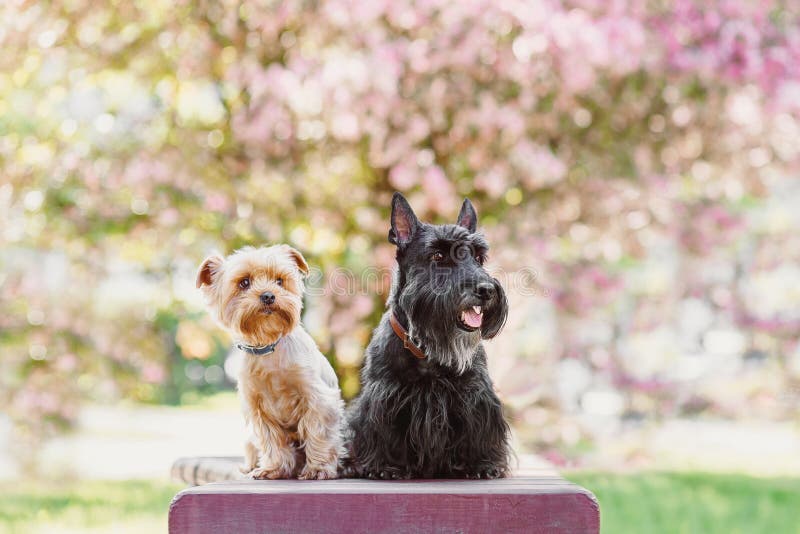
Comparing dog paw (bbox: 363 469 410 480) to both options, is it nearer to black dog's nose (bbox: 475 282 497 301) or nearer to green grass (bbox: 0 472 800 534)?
black dog's nose (bbox: 475 282 497 301)

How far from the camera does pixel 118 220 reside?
20.5ft

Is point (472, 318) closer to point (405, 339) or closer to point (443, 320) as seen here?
point (443, 320)

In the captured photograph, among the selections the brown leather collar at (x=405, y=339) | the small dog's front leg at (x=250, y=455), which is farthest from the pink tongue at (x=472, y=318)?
the small dog's front leg at (x=250, y=455)

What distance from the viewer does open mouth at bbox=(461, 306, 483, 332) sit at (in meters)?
2.74

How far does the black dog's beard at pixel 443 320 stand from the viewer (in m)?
2.72

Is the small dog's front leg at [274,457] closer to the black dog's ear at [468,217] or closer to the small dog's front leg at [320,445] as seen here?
the small dog's front leg at [320,445]

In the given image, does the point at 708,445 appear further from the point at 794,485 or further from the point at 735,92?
the point at 735,92

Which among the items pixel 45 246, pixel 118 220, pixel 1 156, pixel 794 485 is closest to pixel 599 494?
pixel 794 485

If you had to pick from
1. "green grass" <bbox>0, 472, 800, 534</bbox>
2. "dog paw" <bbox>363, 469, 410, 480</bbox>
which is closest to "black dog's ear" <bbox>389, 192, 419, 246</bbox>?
"dog paw" <bbox>363, 469, 410, 480</bbox>

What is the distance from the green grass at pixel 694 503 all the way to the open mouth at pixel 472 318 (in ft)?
11.3

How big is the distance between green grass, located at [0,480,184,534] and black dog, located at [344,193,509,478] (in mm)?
3376

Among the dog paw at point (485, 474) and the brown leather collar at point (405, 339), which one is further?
the dog paw at point (485, 474)

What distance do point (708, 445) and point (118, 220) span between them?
7448 millimetres

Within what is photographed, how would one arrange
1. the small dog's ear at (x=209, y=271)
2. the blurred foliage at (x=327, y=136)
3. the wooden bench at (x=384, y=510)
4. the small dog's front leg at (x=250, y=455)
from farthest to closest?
the blurred foliage at (x=327, y=136) → the small dog's front leg at (x=250, y=455) → the small dog's ear at (x=209, y=271) → the wooden bench at (x=384, y=510)
